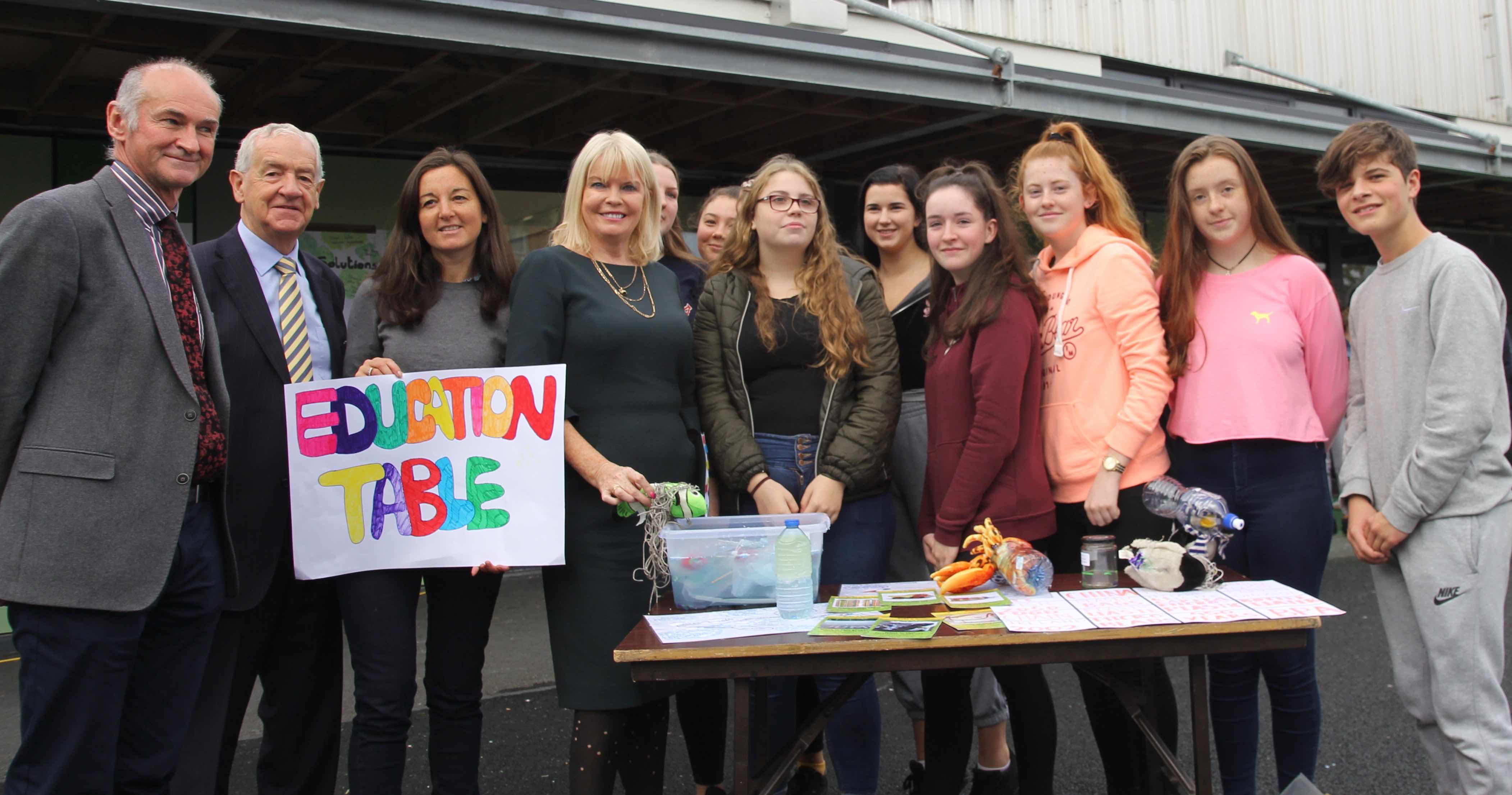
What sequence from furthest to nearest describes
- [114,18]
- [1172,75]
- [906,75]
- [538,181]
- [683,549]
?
[1172,75]
[538,181]
[906,75]
[114,18]
[683,549]

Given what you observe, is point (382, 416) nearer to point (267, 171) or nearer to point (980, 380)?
point (267, 171)

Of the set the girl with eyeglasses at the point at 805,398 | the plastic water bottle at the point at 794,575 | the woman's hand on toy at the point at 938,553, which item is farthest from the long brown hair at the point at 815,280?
the plastic water bottle at the point at 794,575

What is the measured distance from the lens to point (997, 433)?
2.95 meters

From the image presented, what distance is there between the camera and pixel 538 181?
7406 mm

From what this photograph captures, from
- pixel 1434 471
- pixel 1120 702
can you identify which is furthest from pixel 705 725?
pixel 1434 471

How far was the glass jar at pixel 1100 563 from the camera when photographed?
2.76 m

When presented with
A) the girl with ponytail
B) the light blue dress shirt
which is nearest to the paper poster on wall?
the light blue dress shirt

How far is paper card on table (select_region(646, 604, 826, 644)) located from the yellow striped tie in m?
1.26

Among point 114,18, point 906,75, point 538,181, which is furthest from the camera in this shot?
point 538,181

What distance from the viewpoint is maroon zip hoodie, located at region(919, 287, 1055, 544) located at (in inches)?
117

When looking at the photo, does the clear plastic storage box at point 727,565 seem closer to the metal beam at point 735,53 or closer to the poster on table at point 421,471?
the poster on table at point 421,471

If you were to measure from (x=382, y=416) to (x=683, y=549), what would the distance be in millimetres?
928

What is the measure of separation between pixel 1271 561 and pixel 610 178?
7.08 ft

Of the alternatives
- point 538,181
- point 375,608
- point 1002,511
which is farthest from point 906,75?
point 375,608
